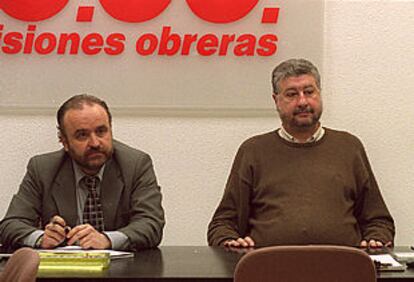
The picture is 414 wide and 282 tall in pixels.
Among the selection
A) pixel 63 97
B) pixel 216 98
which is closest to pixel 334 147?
pixel 216 98

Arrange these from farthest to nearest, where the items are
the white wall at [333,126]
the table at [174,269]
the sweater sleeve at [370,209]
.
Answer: the white wall at [333,126] → the sweater sleeve at [370,209] → the table at [174,269]

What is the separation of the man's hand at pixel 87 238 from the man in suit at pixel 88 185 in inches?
8.3

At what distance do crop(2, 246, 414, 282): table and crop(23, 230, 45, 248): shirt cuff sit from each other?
16.0 inches

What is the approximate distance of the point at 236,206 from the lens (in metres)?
3.65

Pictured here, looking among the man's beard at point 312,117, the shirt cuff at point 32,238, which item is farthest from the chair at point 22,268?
the man's beard at point 312,117

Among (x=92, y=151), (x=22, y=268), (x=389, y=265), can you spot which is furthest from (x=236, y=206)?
(x=22, y=268)

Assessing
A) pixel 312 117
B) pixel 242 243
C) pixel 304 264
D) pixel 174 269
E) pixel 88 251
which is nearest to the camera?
pixel 304 264

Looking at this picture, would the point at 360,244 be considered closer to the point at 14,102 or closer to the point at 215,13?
the point at 215,13

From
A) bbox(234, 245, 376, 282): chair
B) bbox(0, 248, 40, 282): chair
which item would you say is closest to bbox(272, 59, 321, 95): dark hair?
bbox(234, 245, 376, 282): chair

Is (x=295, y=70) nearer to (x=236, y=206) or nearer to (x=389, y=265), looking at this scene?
(x=236, y=206)

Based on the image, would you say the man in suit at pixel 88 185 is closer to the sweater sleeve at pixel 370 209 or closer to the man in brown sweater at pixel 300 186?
the man in brown sweater at pixel 300 186

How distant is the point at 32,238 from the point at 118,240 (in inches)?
13.3

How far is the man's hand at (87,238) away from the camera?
3.05 metres

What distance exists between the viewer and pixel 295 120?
364 cm
